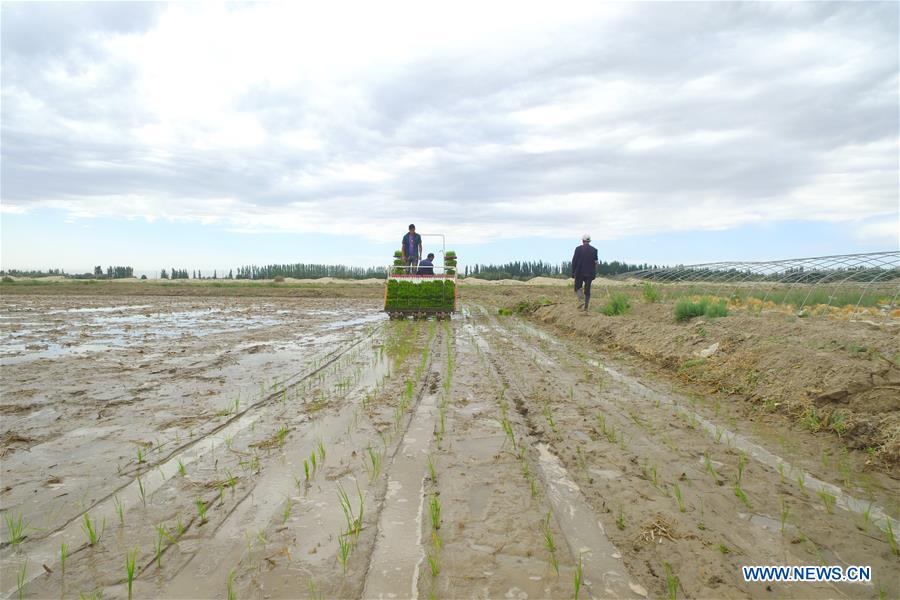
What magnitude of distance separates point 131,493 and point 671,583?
3283 mm

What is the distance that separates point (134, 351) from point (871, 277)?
54.7ft

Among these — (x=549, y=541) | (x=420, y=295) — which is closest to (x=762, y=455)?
(x=549, y=541)

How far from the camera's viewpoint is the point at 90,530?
2688 mm

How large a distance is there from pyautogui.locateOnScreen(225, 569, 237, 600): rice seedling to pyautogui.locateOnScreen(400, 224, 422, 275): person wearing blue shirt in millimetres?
13606

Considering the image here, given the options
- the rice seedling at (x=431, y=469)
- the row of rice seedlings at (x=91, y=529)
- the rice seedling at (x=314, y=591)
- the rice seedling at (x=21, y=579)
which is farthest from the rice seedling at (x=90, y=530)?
the rice seedling at (x=431, y=469)

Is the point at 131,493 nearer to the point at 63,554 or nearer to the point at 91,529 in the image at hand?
the point at 91,529

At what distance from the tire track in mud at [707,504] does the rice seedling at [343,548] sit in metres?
1.46

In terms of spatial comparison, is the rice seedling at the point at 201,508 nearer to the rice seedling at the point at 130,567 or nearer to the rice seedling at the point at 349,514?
the rice seedling at the point at 130,567

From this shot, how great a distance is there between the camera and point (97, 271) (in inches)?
2266

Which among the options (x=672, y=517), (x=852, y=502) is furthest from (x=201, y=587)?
(x=852, y=502)

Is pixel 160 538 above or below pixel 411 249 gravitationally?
below

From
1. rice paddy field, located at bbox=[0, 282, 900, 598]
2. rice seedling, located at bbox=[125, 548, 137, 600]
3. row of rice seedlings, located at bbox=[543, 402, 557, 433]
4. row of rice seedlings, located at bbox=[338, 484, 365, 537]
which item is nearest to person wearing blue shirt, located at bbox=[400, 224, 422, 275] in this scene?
rice paddy field, located at bbox=[0, 282, 900, 598]

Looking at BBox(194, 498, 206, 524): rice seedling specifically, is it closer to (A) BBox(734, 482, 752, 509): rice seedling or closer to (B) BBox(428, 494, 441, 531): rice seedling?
(B) BBox(428, 494, 441, 531): rice seedling

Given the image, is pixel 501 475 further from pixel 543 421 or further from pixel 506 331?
pixel 506 331
